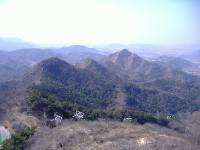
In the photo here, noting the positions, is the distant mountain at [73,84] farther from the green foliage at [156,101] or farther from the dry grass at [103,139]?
the dry grass at [103,139]

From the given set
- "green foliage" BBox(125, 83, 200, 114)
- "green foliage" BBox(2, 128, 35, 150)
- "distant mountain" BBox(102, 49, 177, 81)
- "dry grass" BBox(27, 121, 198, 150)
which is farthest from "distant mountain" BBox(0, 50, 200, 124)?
"green foliage" BBox(2, 128, 35, 150)

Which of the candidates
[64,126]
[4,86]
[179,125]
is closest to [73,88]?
[4,86]

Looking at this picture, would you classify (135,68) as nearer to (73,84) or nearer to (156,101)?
(156,101)

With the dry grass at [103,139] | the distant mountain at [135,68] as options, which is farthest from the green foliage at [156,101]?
the dry grass at [103,139]

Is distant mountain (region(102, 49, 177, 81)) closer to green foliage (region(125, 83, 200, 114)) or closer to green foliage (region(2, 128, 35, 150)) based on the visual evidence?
green foliage (region(125, 83, 200, 114))

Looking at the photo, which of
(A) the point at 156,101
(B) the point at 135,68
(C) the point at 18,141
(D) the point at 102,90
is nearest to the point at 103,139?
(C) the point at 18,141

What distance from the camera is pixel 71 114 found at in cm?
3553

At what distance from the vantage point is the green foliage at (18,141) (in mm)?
24422

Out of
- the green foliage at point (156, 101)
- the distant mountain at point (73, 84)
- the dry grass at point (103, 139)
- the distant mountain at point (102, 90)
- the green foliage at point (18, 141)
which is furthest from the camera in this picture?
the green foliage at point (156, 101)

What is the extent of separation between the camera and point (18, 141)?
25.0 meters

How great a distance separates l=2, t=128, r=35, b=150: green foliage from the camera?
2442 centimetres

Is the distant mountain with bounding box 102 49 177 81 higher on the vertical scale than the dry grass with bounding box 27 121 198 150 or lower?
lower

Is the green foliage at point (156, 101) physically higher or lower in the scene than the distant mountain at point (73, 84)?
A: lower

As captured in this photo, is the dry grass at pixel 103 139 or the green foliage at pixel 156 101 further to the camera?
the green foliage at pixel 156 101
